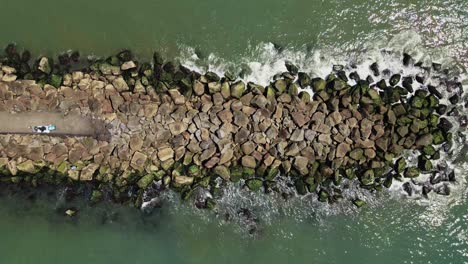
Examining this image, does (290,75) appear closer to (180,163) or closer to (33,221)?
(180,163)

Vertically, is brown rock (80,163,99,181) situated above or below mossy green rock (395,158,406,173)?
below

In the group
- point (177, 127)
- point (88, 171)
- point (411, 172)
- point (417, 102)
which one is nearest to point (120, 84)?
point (177, 127)

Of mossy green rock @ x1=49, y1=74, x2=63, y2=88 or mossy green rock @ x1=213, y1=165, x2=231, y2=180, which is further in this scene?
mossy green rock @ x1=213, y1=165, x2=231, y2=180

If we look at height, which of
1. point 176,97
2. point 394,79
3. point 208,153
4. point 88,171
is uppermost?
point 394,79

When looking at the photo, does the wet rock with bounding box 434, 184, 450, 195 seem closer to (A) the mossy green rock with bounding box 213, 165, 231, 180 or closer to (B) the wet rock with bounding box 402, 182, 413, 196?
(B) the wet rock with bounding box 402, 182, 413, 196

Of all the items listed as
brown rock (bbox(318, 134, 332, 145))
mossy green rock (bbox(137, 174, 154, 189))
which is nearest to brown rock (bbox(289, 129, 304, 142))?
brown rock (bbox(318, 134, 332, 145))

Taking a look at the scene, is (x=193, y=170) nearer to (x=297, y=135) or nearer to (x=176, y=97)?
(x=176, y=97)
